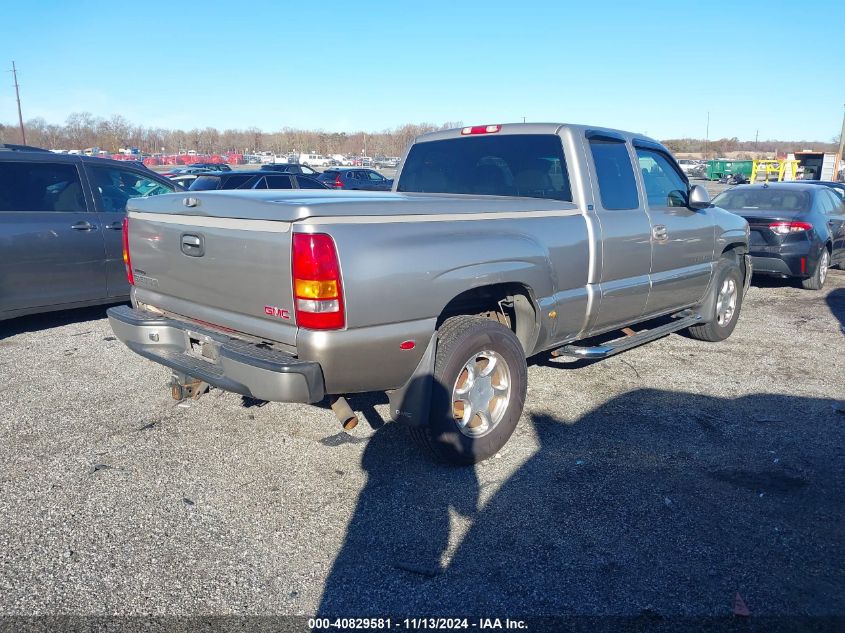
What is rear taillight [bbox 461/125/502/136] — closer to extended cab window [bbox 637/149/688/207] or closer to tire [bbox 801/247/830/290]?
extended cab window [bbox 637/149/688/207]

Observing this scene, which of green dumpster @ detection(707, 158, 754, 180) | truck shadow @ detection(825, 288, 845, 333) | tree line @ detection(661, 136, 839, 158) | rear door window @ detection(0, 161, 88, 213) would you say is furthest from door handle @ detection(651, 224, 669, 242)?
tree line @ detection(661, 136, 839, 158)

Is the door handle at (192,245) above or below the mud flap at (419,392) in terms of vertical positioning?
above

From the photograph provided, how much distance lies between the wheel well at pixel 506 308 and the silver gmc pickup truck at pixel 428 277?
0.01 m

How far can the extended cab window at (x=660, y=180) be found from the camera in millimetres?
5375

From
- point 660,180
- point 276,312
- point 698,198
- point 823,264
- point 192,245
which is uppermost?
point 660,180

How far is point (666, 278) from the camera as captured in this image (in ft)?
17.8

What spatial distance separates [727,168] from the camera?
53.4 metres

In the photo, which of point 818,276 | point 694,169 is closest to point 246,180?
point 818,276

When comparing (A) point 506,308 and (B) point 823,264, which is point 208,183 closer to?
(A) point 506,308

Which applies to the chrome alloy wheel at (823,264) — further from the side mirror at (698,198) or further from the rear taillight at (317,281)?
the rear taillight at (317,281)

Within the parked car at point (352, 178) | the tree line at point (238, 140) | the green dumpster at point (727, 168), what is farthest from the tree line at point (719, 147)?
the parked car at point (352, 178)

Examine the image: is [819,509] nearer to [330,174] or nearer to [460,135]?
[460,135]

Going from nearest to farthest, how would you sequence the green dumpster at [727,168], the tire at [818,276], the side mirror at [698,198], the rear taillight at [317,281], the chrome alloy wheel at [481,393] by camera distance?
the rear taillight at [317,281] < the chrome alloy wheel at [481,393] < the side mirror at [698,198] < the tire at [818,276] < the green dumpster at [727,168]

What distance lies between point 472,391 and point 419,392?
0.48 m
